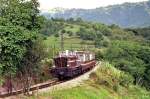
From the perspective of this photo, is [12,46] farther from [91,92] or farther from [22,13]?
[91,92]

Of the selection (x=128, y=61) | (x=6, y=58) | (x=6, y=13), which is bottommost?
(x=128, y=61)

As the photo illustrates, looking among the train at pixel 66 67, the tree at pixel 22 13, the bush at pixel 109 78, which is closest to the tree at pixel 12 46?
the tree at pixel 22 13

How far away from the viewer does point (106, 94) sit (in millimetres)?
48469

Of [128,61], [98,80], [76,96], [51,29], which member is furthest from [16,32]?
[51,29]

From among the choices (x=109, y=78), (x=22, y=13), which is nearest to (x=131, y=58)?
(x=109, y=78)

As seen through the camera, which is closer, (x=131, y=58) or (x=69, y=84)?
(x=69, y=84)

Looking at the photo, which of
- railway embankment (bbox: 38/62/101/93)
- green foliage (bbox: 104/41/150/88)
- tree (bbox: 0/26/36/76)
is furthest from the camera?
green foliage (bbox: 104/41/150/88)

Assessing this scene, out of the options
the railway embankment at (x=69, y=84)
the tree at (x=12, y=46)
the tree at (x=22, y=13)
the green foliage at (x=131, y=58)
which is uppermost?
the tree at (x=22, y=13)

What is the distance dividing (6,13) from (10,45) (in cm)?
346

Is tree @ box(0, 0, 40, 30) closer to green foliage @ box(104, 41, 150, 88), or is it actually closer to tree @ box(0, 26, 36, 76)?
tree @ box(0, 26, 36, 76)

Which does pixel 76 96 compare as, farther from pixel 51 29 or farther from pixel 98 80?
pixel 51 29

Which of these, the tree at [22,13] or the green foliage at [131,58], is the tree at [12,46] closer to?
the tree at [22,13]

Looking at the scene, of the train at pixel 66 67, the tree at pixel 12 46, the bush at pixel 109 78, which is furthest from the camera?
the train at pixel 66 67

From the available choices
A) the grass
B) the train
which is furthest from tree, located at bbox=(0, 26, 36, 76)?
the train
